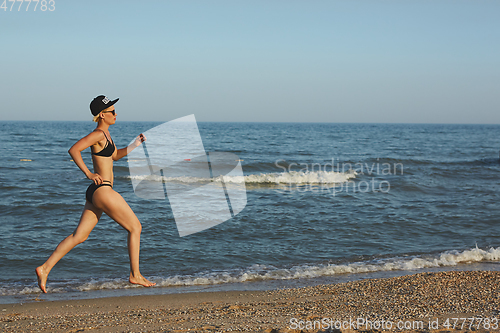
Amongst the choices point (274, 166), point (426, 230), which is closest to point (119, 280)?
point (426, 230)

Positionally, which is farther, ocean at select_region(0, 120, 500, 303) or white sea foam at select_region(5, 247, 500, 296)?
ocean at select_region(0, 120, 500, 303)

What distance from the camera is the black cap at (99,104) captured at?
4031 millimetres

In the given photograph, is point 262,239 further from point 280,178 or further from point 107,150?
point 280,178

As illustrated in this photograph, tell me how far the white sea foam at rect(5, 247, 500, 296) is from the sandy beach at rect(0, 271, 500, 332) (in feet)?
2.38

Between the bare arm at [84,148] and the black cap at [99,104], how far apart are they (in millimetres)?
271

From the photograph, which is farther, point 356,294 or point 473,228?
point 473,228

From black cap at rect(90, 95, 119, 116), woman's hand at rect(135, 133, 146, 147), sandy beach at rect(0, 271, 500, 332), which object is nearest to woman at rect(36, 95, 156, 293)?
black cap at rect(90, 95, 119, 116)

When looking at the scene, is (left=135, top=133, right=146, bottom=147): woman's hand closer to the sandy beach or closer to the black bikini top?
the black bikini top

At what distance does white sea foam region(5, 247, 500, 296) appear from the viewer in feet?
22.6

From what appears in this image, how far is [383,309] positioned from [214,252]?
4.30 meters

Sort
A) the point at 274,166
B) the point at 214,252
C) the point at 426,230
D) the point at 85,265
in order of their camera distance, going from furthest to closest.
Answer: the point at 274,166
the point at 426,230
the point at 214,252
the point at 85,265

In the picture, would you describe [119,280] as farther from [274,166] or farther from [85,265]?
[274,166]

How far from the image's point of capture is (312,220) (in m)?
11.7

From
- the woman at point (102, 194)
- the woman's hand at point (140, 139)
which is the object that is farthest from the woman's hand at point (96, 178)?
the woman's hand at point (140, 139)
